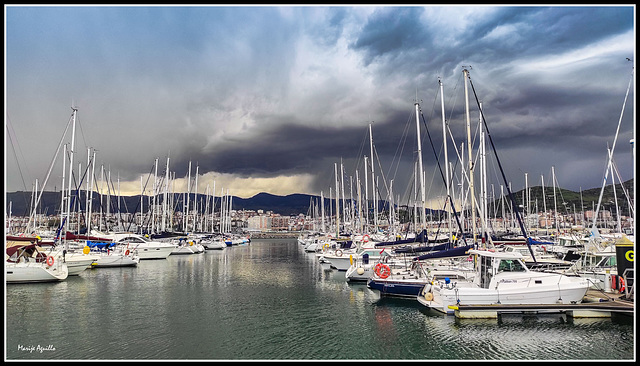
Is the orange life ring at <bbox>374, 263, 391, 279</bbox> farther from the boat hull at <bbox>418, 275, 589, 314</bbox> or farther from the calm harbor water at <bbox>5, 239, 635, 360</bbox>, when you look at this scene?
the boat hull at <bbox>418, 275, 589, 314</bbox>

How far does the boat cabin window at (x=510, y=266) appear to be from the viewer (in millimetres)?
20406

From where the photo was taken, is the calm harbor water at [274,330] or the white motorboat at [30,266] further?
the white motorboat at [30,266]

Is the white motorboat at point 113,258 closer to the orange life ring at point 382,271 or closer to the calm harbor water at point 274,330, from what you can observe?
the calm harbor water at point 274,330

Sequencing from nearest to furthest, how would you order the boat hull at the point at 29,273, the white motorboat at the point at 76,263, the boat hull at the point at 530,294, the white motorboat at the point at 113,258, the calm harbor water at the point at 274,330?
1. the calm harbor water at the point at 274,330
2. the boat hull at the point at 530,294
3. the boat hull at the point at 29,273
4. the white motorboat at the point at 76,263
5. the white motorboat at the point at 113,258

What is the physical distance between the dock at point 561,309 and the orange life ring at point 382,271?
713 centimetres

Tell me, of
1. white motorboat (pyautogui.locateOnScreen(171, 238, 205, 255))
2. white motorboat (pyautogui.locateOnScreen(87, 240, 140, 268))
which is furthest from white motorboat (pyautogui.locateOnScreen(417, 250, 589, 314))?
white motorboat (pyautogui.locateOnScreen(171, 238, 205, 255))

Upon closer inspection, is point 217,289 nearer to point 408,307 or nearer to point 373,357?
point 408,307

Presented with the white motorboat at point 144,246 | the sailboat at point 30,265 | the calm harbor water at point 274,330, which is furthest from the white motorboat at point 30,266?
the white motorboat at point 144,246

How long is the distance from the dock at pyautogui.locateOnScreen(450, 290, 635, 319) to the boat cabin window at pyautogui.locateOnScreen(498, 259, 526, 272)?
1.83 m

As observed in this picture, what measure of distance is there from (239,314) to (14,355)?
10.2 metres

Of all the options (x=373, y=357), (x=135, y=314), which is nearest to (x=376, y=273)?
(x=373, y=357)

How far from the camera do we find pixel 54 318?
68.9 ft

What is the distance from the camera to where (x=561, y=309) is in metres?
19.4

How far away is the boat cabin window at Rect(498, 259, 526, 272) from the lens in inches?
803
